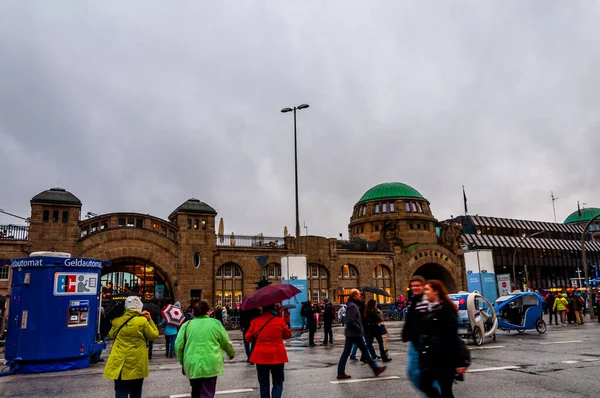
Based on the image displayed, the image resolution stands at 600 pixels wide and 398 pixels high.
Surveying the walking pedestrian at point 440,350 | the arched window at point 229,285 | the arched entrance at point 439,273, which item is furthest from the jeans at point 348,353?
the arched entrance at point 439,273

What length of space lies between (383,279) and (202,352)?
39.3m

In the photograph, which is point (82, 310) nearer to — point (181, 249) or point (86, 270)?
point (86, 270)

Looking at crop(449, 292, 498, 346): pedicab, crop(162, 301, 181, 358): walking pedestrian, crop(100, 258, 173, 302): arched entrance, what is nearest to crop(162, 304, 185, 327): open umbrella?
crop(162, 301, 181, 358): walking pedestrian

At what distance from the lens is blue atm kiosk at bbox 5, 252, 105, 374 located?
12164 mm

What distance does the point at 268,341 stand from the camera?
256 inches

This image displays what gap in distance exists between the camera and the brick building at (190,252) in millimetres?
30609

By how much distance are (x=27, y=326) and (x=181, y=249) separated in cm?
2207

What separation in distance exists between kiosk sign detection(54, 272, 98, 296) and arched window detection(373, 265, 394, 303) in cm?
3266

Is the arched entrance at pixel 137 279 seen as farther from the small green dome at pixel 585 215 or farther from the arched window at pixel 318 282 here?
the small green dome at pixel 585 215

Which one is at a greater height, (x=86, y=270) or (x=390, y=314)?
(x=86, y=270)

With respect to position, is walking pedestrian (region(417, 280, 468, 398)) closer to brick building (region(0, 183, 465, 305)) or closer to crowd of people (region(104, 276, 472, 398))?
crowd of people (region(104, 276, 472, 398))

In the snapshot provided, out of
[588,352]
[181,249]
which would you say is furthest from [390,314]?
[588,352]

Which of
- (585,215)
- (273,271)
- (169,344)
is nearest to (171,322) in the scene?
(169,344)

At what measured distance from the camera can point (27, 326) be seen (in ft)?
40.4
